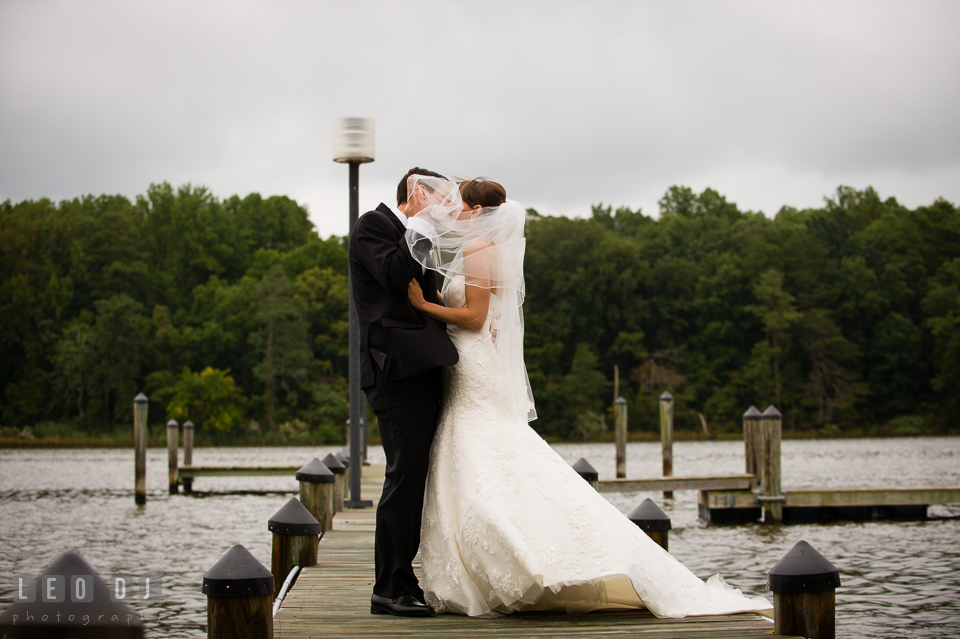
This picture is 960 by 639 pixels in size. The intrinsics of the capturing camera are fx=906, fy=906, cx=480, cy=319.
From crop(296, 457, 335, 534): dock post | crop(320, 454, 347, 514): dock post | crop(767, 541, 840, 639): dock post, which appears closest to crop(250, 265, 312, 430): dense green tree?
crop(320, 454, 347, 514): dock post

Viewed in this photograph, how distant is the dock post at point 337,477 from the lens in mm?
7816

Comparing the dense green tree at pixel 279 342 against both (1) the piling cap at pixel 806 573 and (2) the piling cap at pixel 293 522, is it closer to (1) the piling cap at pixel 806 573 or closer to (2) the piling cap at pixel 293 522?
(2) the piling cap at pixel 293 522

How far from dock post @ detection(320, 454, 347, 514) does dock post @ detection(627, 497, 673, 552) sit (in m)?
3.62

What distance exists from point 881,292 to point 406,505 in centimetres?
6660

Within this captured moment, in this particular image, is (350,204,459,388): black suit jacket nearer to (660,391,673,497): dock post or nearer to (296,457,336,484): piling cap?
(296,457,336,484): piling cap

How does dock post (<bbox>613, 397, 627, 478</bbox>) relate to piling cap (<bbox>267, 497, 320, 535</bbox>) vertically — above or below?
below

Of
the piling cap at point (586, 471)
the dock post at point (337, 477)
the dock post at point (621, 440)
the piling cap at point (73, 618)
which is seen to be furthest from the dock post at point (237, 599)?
the dock post at point (621, 440)

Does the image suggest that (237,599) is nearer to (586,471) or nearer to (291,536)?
(291,536)

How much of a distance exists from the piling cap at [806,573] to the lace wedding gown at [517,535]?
25.8 inches

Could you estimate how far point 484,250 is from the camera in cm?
427

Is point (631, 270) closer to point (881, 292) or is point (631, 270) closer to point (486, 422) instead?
point (881, 292)

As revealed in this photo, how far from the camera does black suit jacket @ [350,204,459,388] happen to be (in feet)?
13.0

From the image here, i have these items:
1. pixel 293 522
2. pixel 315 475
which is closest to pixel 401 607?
pixel 293 522

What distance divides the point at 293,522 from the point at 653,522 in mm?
1971
